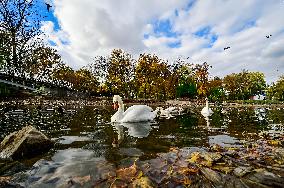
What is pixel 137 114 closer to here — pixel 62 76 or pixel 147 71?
pixel 147 71

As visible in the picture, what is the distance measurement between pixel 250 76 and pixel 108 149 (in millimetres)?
149756

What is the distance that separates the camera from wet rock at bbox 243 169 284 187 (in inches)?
210

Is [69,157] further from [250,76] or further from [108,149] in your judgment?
[250,76]

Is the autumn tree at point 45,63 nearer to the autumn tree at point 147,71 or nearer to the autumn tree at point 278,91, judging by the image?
the autumn tree at point 147,71

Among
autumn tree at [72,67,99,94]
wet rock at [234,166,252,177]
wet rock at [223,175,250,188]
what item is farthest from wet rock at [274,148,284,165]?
autumn tree at [72,67,99,94]

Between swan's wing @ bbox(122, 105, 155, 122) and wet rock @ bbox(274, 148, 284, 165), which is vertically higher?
swan's wing @ bbox(122, 105, 155, 122)

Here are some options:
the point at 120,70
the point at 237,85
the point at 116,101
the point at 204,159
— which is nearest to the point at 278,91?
the point at 237,85

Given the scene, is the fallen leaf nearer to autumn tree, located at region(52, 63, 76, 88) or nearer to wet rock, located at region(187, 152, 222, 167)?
wet rock, located at region(187, 152, 222, 167)

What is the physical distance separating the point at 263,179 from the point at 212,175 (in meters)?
0.97

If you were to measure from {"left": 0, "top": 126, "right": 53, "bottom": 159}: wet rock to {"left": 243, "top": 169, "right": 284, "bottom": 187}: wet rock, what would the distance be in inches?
231

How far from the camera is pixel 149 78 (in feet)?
261

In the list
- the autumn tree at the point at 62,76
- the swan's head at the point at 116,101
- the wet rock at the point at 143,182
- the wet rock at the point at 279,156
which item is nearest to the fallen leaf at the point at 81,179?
the wet rock at the point at 143,182

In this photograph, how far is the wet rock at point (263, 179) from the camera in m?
5.33

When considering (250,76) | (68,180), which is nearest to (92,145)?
(68,180)
